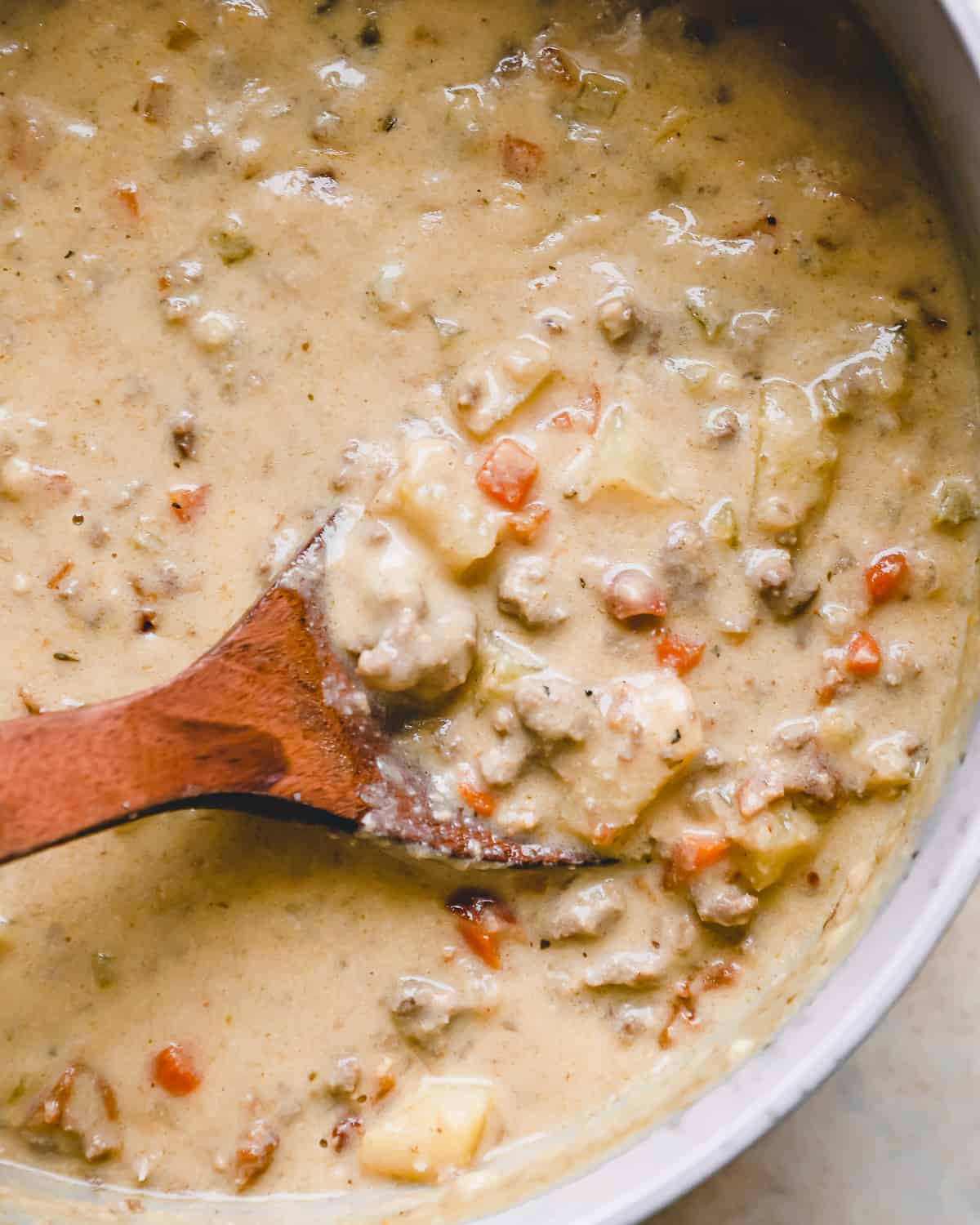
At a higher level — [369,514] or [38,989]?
[369,514]

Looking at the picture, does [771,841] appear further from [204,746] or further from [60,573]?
[60,573]

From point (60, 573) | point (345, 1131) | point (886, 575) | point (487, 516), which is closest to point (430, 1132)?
point (345, 1131)

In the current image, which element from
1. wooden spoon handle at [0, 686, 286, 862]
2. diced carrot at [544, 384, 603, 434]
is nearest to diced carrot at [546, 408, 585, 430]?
diced carrot at [544, 384, 603, 434]

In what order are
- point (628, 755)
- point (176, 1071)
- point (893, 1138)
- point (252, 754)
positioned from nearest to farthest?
point (252, 754)
point (628, 755)
point (176, 1071)
point (893, 1138)

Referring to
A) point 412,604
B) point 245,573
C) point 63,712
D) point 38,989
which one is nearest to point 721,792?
point 412,604

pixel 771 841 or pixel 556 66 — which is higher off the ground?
pixel 556 66

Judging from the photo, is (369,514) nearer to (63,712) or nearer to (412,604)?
(412,604)

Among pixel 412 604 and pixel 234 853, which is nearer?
pixel 412 604

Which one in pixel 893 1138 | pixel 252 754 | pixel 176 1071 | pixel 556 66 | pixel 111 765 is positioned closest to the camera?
pixel 111 765

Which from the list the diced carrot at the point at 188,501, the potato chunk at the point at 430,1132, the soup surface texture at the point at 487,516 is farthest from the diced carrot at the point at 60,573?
the potato chunk at the point at 430,1132
